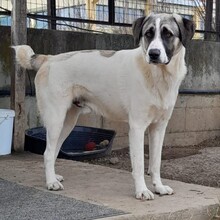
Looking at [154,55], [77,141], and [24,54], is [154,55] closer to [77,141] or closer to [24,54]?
[24,54]

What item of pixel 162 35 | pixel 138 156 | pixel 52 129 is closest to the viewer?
pixel 162 35

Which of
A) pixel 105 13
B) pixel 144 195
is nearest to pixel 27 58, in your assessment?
pixel 144 195

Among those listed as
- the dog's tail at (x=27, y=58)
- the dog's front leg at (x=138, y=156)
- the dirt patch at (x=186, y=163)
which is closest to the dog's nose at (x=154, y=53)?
the dog's front leg at (x=138, y=156)

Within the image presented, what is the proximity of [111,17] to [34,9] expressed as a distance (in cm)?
136

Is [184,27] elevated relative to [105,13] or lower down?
lower down

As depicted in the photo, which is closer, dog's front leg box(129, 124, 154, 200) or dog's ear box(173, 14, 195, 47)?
dog's ear box(173, 14, 195, 47)

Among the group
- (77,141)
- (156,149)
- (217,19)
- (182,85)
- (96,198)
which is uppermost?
(217,19)

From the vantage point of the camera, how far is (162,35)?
416 cm

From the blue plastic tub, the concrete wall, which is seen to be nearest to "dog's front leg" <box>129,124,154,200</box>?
the blue plastic tub

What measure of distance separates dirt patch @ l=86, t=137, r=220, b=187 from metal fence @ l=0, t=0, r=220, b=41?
2026 millimetres

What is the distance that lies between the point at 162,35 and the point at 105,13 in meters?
4.24

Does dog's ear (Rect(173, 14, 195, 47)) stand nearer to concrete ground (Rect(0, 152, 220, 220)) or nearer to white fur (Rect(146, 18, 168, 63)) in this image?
white fur (Rect(146, 18, 168, 63))

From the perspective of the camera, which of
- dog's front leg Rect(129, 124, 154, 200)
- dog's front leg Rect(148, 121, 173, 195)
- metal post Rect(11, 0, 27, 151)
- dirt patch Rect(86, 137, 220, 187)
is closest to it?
dog's front leg Rect(129, 124, 154, 200)

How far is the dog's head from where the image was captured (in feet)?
13.4
